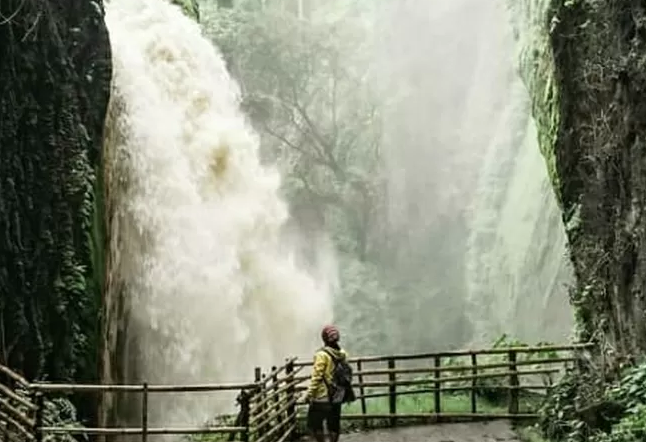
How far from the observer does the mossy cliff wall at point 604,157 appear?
29.0 feet

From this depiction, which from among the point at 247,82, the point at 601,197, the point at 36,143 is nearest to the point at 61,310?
the point at 36,143

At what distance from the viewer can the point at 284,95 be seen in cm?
2905

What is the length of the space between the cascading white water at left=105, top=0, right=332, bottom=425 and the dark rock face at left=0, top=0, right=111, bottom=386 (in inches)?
76.9

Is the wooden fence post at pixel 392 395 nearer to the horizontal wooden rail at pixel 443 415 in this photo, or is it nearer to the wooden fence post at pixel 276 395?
the horizontal wooden rail at pixel 443 415

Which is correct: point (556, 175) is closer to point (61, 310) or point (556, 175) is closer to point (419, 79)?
point (61, 310)

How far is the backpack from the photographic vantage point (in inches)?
330

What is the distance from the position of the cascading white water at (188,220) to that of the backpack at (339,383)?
6.41 metres

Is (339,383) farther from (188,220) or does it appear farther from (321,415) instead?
(188,220)

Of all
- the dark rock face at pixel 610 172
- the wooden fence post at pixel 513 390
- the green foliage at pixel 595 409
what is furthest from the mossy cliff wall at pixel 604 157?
the wooden fence post at pixel 513 390

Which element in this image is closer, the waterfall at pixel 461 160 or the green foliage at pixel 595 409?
the green foliage at pixel 595 409

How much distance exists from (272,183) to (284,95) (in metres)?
10.2

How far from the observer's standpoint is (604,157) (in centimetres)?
966

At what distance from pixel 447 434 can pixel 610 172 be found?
4.49 m

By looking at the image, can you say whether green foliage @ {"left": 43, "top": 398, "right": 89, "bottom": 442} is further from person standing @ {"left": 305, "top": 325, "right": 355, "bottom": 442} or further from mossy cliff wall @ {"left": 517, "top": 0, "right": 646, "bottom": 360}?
mossy cliff wall @ {"left": 517, "top": 0, "right": 646, "bottom": 360}
